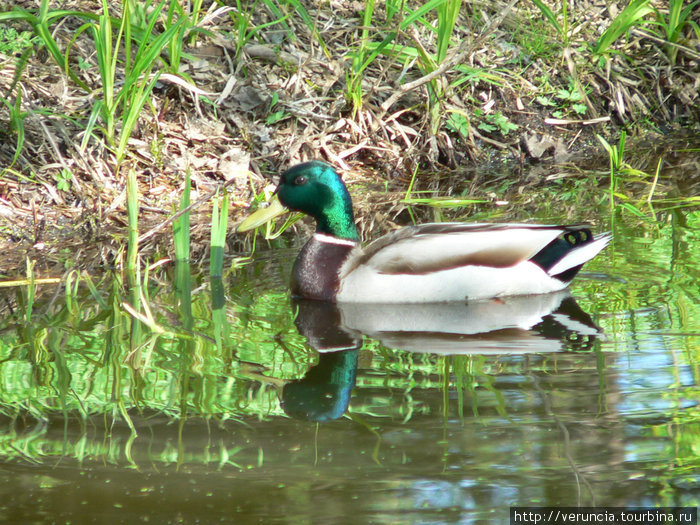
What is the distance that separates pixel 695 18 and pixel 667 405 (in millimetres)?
6354

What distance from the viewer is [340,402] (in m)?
3.49

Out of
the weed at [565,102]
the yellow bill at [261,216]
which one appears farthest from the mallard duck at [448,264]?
the weed at [565,102]

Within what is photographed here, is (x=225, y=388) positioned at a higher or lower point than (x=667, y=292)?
lower

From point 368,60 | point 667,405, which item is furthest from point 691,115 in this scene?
point 667,405

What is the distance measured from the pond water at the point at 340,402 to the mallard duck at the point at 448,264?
0.35 ft

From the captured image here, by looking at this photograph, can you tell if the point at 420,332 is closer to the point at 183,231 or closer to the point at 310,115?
the point at 183,231

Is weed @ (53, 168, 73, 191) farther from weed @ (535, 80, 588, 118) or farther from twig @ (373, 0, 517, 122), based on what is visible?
weed @ (535, 80, 588, 118)

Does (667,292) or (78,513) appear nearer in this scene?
(78,513)

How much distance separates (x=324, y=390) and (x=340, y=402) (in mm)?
166

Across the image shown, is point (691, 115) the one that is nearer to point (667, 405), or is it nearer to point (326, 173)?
point (326, 173)

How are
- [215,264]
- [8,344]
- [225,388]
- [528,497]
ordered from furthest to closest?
1. [215,264]
2. [8,344]
3. [225,388]
4. [528,497]

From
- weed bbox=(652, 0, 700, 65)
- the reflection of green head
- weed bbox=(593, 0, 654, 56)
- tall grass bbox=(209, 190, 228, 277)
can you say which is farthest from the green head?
weed bbox=(652, 0, 700, 65)

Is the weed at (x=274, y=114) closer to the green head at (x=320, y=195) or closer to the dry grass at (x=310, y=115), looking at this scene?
the dry grass at (x=310, y=115)

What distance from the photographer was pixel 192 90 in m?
6.83
